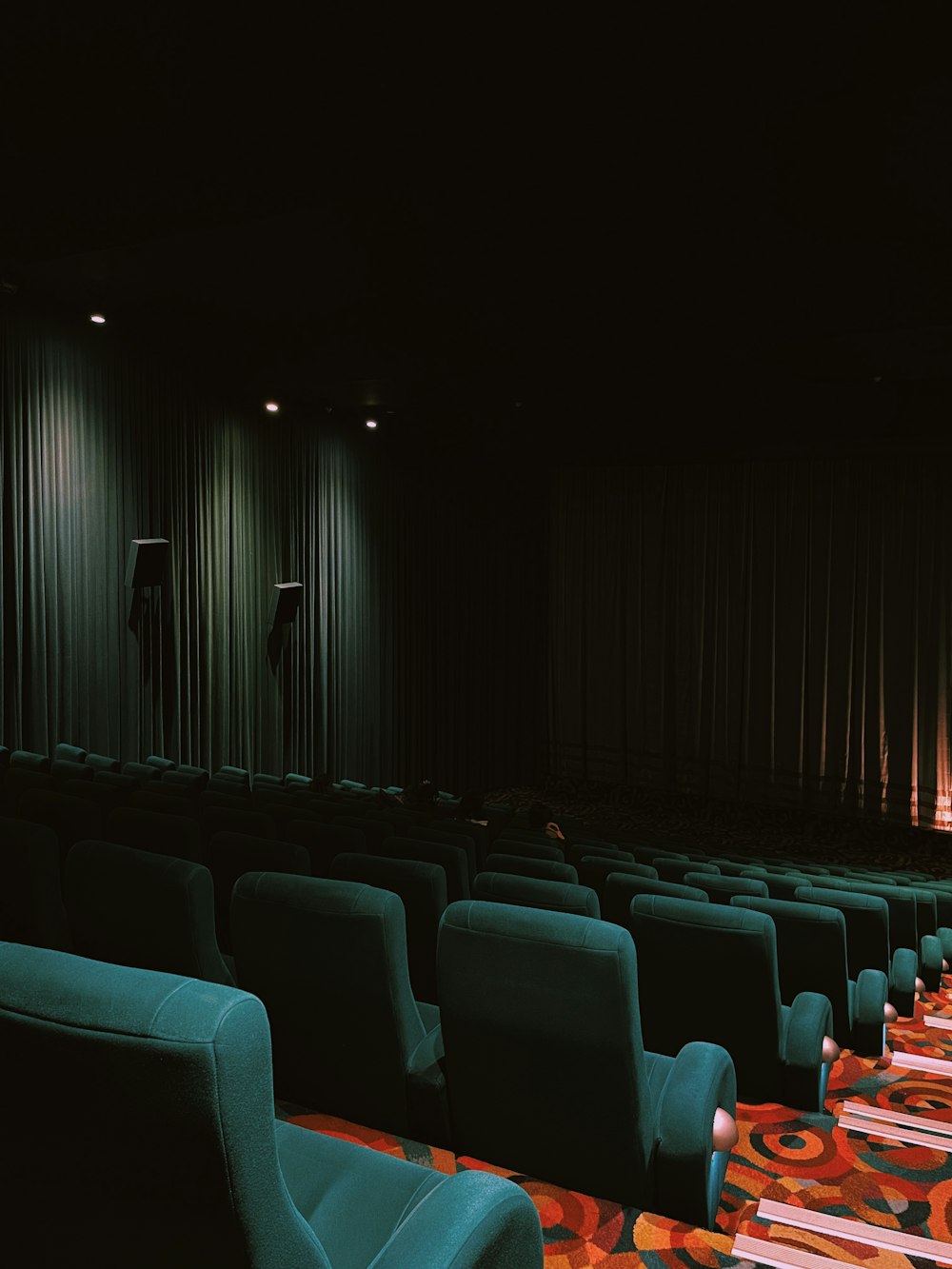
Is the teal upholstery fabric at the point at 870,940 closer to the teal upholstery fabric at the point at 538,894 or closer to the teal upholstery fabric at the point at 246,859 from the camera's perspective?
the teal upholstery fabric at the point at 538,894

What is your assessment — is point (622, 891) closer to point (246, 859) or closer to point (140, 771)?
point (246, 859)

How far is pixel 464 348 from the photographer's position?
25.6ft

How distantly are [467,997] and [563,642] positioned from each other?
473 inches

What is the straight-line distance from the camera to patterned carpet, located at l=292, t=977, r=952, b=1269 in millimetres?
1776

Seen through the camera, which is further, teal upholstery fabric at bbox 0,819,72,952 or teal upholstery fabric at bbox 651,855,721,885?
teal upholstery fabric at bbox 651,855,721,885

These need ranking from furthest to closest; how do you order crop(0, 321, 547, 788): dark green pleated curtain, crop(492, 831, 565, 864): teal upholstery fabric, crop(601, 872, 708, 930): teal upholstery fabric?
crop(0, 321, 547, 788): dark green pleated curtain
crop(492, 831, 565, 864): teal upholstery fabric
crop(601, 872, 708, 930): teal upholstery fabric

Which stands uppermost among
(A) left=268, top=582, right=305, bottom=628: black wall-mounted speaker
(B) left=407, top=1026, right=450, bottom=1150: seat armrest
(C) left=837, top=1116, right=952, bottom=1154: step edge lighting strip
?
(A) left=268, top=582, right=305, bottom=628: black wall-mounted speaker

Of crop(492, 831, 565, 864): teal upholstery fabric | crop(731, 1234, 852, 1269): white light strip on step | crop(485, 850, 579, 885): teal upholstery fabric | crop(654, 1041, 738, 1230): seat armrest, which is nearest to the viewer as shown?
crop(731, 1234, 852, 1269): white light strip on step

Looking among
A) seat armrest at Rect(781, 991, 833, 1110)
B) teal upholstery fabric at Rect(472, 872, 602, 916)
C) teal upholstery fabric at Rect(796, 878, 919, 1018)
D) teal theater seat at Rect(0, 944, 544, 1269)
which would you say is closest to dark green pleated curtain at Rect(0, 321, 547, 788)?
teal upholstery fabric at Rect(472, 872, 602, 916)

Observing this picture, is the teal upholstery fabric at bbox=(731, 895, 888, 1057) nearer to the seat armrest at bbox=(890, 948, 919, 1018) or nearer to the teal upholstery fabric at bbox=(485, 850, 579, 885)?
the teal upholstery fabric at bbox=(485, 850, 579, 885)

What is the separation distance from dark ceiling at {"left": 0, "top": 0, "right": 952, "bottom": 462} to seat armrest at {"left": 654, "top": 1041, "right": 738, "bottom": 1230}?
3.86 meters

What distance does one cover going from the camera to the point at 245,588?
9805mm

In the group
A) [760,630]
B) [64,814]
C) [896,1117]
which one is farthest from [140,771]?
[760,630]

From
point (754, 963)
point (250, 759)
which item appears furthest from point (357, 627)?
point (754, 963)
